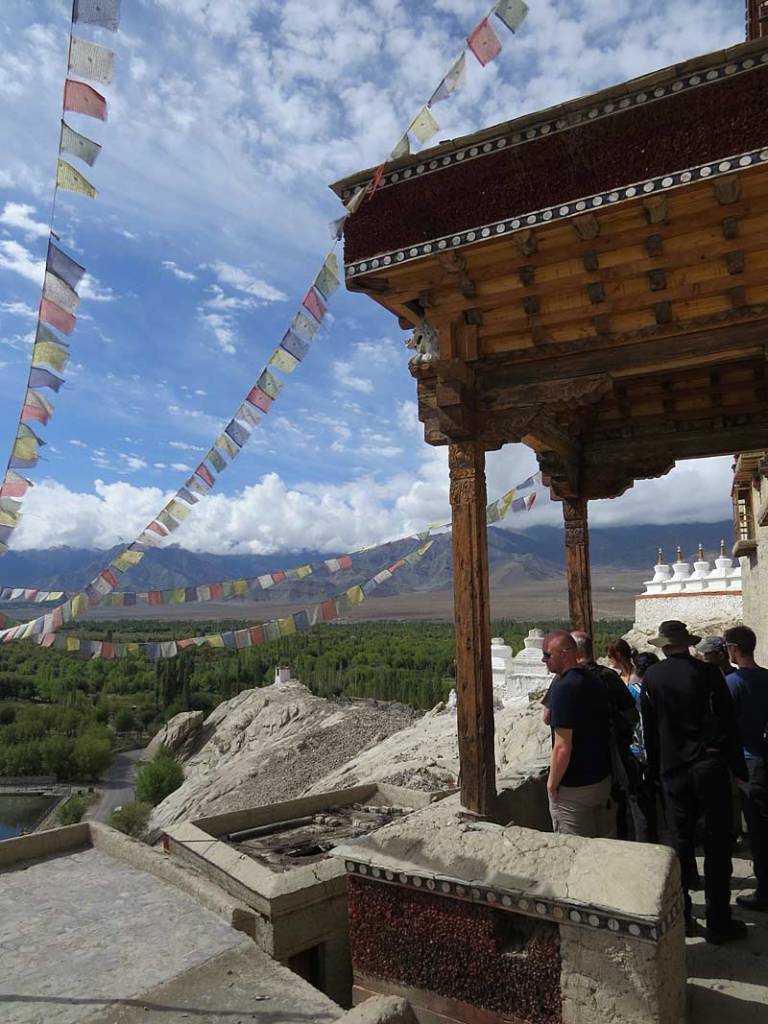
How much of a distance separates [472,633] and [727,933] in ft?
7.39

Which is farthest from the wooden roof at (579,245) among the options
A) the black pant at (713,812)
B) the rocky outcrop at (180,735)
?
the rocky outcrop at (180,735)

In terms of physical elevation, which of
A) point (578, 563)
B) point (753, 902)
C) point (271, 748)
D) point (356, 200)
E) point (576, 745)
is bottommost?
point (271, 748)

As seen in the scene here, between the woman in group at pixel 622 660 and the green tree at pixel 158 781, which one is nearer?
the woman in group at pixel 622 660

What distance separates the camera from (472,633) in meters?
5.20

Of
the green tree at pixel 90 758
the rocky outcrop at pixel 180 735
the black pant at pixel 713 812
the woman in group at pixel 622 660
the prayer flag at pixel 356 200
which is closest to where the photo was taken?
the black pant at pixel 713 812

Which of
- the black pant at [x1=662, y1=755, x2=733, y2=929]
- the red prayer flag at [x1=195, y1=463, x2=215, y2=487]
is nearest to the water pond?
the red prayer flag at [x1=195, y1=463, x2=215, y2=487]

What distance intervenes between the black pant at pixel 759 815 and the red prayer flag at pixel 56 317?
5633 mm

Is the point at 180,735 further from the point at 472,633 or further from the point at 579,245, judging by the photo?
the point at 579,245

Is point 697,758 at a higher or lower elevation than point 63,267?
lower

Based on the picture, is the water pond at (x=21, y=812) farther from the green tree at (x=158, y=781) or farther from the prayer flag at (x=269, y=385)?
the prayer flag at (x=269, y=385)

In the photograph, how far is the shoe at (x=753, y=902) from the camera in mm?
4344

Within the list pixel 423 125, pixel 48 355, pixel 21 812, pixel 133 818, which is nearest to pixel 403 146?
pixel 423 125

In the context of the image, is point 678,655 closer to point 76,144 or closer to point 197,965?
point 197,965

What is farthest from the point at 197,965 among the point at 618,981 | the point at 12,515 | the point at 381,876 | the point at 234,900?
the point at 12,515
